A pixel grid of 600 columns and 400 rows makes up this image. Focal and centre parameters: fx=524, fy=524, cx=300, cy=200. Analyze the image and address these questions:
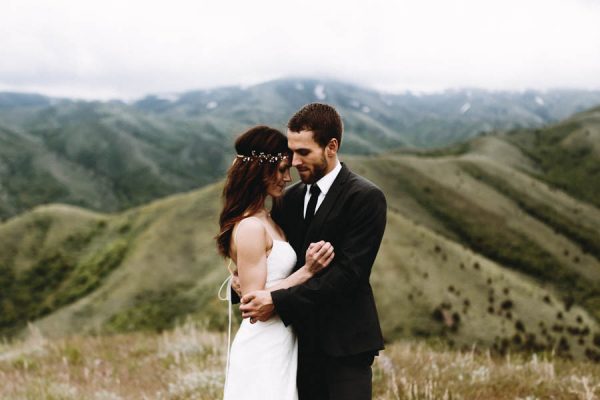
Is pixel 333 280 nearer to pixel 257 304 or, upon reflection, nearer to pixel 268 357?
pixel 257 304

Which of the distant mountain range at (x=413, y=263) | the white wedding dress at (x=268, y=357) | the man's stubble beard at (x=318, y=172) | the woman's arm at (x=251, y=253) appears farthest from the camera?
the distant mountain range at (x=413, y=263)

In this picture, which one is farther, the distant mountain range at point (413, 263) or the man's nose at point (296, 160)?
the distant mountain range at point (413, 263)

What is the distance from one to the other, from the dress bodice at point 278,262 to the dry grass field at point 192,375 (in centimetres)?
204

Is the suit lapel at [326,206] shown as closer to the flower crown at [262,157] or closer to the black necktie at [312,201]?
the black necktie at [312,201]

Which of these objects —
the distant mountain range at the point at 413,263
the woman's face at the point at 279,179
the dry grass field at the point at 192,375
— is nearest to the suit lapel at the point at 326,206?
the woman's face at the point at 279,179

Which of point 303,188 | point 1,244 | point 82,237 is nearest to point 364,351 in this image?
point 303,188

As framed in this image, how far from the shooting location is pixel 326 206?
4324mm

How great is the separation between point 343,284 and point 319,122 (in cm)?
131

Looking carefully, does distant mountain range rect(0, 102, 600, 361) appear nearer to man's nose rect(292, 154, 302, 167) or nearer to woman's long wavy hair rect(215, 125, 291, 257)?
woman's long wavy hair rect(215, 125, 291, 257)

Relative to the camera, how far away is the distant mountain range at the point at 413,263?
38.0 m

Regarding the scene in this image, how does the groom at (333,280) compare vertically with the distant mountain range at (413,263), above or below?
above

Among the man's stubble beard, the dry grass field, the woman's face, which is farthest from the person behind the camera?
the dry grass field

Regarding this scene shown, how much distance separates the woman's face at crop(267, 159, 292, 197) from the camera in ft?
14.7

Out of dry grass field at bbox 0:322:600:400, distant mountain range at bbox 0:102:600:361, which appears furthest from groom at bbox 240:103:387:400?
distant mountain range at bbox 0:102:600:361
